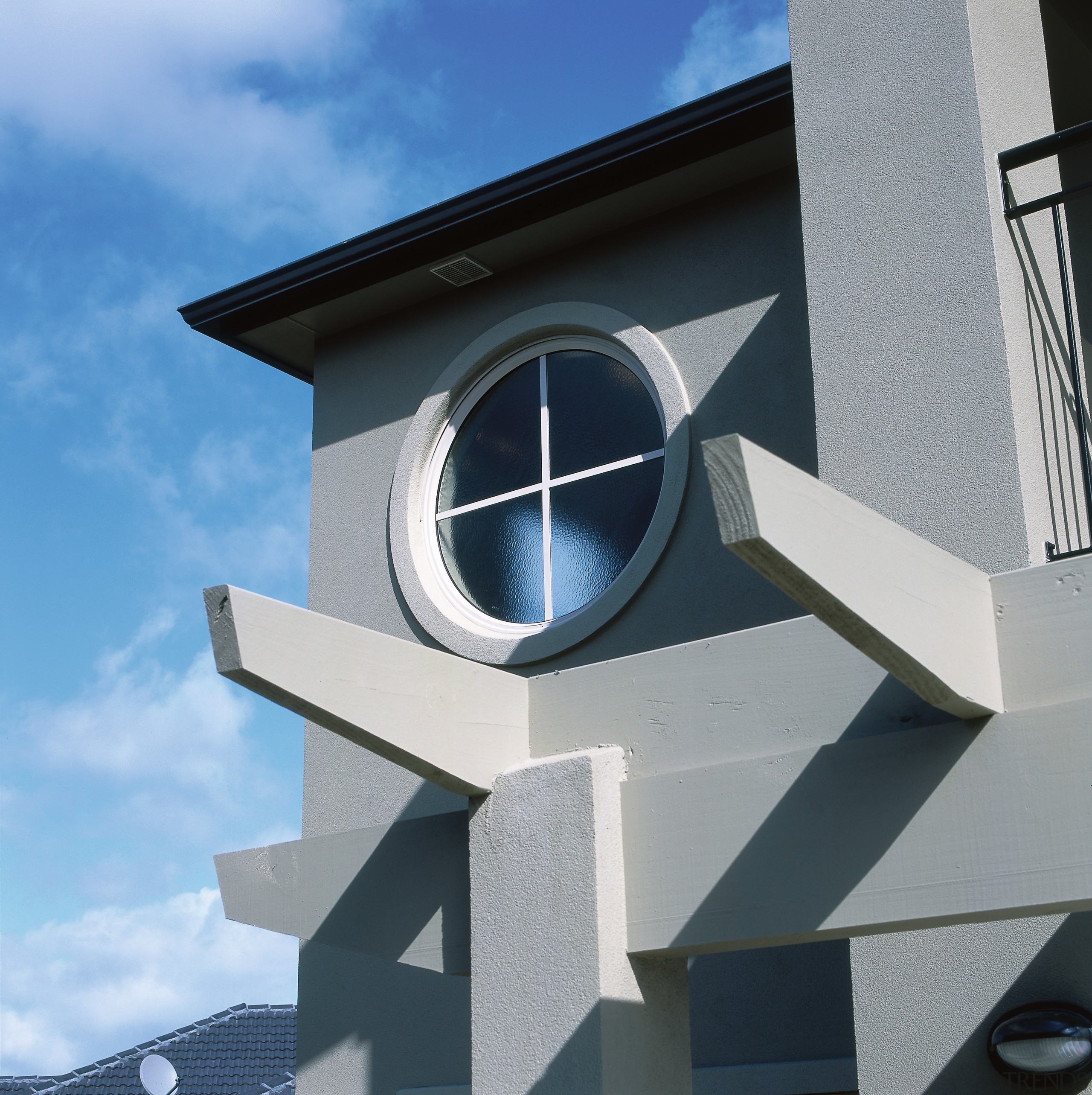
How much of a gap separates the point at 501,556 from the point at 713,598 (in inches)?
53.1

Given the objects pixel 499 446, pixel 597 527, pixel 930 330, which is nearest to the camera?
pixel 930 330

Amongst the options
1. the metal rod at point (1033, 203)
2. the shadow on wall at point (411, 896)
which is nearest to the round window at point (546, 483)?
the metal rod at point (1033, 203)

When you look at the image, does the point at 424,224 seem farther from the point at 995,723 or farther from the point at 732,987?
the point at 995,723

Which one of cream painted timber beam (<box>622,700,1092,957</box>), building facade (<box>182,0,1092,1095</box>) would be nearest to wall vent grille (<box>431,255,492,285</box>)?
building facade (<box>182,0,1092,1095</box>)

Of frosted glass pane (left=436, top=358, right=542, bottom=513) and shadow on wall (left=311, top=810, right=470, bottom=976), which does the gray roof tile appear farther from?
shadow on wall (left=311, top=810, right=470, bottom=976)

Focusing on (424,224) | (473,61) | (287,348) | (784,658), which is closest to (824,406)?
(784,658)

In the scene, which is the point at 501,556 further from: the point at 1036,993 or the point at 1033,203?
the point at 1036,993

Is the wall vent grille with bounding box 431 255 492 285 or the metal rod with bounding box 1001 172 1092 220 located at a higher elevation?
the wall vent grille with bounding box 431 255 492 285

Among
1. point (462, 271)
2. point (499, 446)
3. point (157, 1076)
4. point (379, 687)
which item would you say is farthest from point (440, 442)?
point (157, 1076)

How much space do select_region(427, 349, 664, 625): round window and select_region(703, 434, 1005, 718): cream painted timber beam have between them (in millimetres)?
3795

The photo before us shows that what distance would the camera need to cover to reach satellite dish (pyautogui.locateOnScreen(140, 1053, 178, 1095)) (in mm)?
11852

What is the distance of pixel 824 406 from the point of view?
4.50m

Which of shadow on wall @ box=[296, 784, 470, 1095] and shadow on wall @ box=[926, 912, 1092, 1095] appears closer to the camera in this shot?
shadow on wall @ box=[926, 912, 1092, 1095]

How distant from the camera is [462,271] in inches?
287
